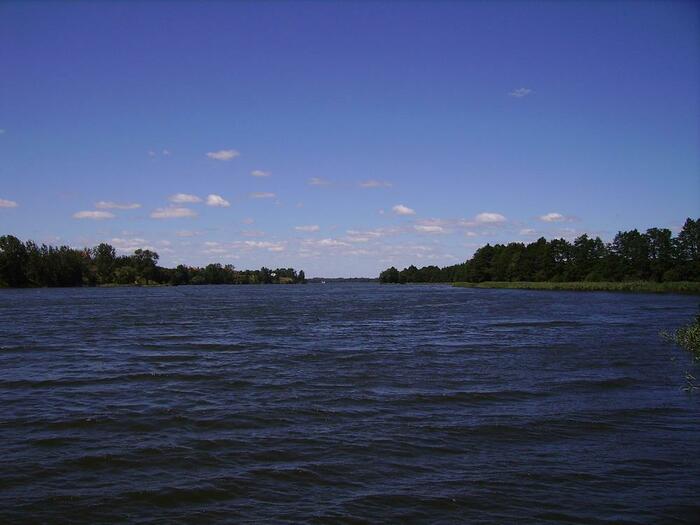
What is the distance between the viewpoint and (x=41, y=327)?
38156 mm

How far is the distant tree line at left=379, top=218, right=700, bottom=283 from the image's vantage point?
4542 inches

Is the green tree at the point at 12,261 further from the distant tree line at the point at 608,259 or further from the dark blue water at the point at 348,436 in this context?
the dark blue water at the point at 348,436

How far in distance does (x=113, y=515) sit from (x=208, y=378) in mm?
10942

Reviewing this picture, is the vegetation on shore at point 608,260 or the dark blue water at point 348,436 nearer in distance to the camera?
the dark blue water at point 348,436

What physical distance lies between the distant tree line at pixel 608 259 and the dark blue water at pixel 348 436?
104540 mm

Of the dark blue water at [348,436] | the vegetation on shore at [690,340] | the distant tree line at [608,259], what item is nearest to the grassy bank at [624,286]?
the distant tree line at [608,259]

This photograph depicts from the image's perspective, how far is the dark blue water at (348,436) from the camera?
29.0 feet

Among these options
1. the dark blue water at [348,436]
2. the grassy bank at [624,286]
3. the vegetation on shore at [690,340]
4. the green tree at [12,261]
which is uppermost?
the green tree at [12,261]

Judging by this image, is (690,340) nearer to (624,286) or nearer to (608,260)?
(624,286)

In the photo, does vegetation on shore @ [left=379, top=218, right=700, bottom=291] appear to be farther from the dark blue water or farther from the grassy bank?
the dark blue water

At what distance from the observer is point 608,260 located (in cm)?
12556

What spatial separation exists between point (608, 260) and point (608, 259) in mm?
663

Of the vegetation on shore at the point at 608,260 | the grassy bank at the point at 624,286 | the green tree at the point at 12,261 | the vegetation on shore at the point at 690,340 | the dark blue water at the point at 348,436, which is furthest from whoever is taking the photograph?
the green tree at the point at 12,261

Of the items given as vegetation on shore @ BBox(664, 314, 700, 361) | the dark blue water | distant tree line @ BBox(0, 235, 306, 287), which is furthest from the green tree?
vegetation on shore @ BBox(664, 314, 700, 361)
